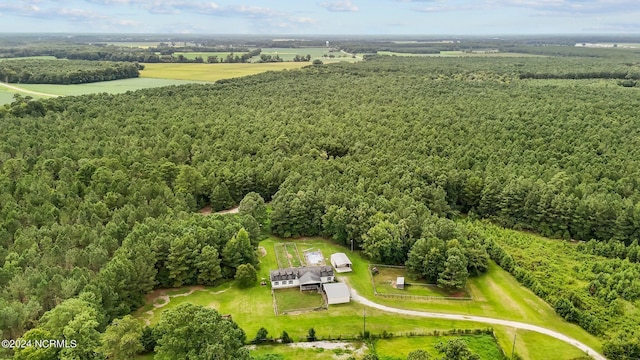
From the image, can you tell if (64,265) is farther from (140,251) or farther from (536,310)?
(536,310)

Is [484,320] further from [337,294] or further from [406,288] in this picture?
[337,294]

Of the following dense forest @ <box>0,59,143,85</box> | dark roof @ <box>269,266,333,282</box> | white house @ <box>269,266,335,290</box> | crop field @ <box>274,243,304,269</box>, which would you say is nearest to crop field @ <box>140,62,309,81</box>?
dense forest @ <box>0,59,143,85</box>

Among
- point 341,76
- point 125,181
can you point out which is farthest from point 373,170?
point 341,76

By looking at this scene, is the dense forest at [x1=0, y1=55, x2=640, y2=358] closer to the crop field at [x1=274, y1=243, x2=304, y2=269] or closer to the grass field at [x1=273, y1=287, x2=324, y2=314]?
the crop field at [x1=274, y1=243, x2=304, y2=269]

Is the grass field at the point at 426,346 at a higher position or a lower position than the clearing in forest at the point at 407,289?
lower

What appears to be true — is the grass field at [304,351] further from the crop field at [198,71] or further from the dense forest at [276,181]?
the crop field at [198,71]

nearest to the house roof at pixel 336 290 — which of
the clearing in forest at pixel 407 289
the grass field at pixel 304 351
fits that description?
the clearing in forest at pixel 407 289
